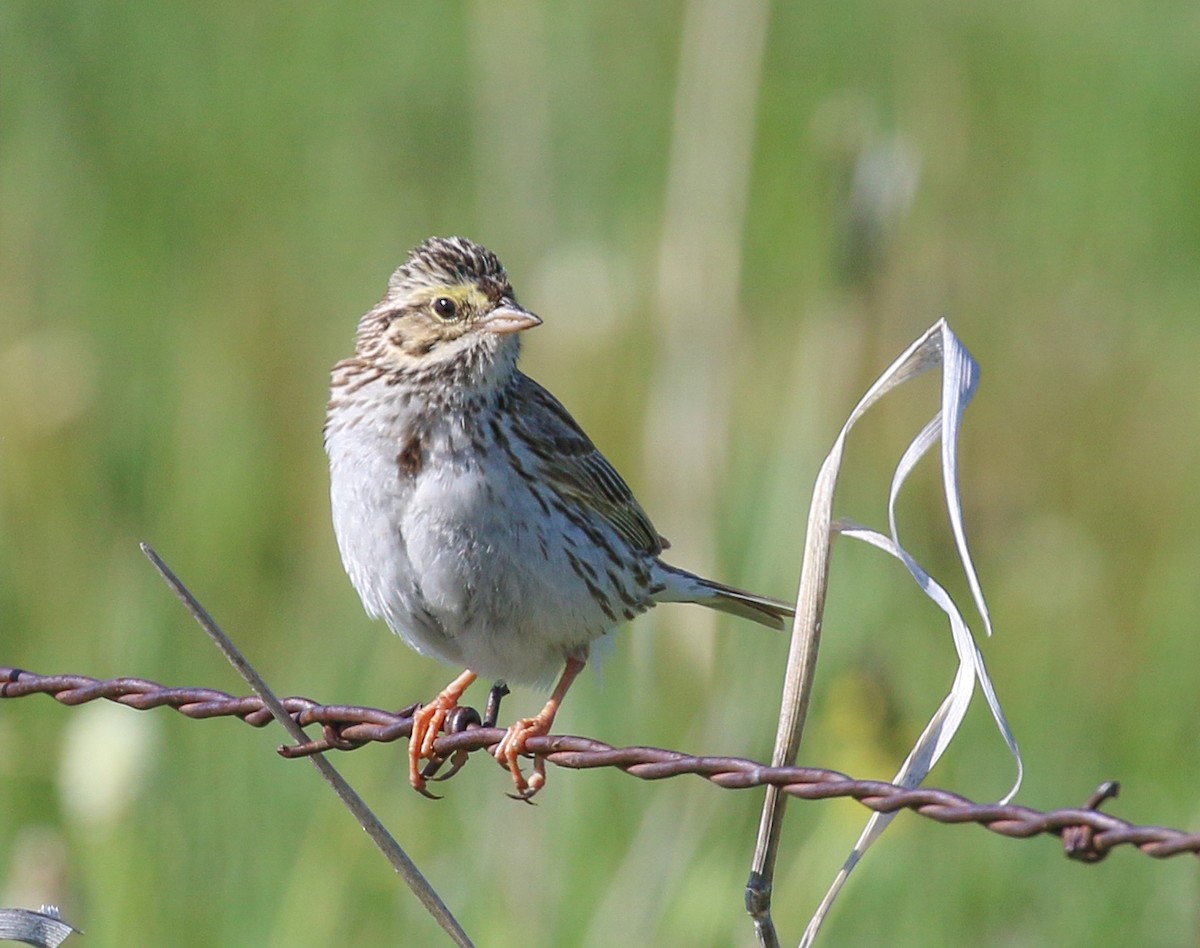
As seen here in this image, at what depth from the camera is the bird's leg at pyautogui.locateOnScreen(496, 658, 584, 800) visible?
172 inches

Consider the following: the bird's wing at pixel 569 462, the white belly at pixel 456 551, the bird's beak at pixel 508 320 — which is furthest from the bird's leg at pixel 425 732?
the bird's beak at pixel 508 320

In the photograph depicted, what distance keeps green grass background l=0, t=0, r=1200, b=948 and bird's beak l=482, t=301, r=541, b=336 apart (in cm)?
107

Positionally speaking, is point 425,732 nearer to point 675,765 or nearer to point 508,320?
point 508,320

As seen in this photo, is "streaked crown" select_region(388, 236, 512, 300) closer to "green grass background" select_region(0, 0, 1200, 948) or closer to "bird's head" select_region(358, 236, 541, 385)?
"bird's head" select_region(358, 236, 541, 385)

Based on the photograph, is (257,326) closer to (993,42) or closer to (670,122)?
(670,122)

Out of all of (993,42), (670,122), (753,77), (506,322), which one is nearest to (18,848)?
(506,322)

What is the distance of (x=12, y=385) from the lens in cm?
741

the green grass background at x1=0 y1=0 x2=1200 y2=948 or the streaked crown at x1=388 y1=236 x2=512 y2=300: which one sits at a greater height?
the streaked crown at x1=388 y1=236 x2=512 y2=300

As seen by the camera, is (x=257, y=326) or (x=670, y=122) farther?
(x=670, y=122)

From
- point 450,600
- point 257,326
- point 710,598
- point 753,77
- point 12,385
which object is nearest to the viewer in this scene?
point 450,600

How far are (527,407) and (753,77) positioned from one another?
2162 mm

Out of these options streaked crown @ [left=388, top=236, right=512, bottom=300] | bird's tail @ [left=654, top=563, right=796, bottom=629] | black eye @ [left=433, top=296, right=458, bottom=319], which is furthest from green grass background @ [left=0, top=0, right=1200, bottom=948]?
black eye @ [left=433, top=296, right=458, bottom=319]

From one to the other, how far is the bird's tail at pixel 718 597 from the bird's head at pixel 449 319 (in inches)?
33.0

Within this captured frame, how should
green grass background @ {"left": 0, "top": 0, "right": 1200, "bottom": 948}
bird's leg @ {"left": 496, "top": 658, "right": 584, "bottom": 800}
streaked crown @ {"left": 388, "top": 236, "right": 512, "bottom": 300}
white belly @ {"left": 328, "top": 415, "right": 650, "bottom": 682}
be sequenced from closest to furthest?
1. bird's leg @ {"left": 496, "top": 658, "right": 584, "bottom": 800}
2. white belly @ {"left": 328, "top": 415, "right": 650, "bottom": 682}
3. streaked crown @ {"left": 388, "top": 236, "right": 512, "bottom": 300}
4. green grass background @ {"left": 0, "top": 0, "right": 1200, "bottom": 948}
